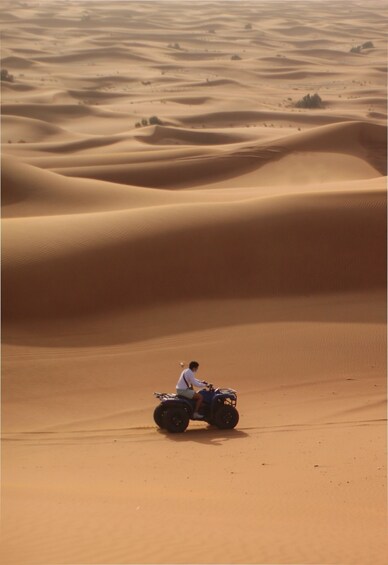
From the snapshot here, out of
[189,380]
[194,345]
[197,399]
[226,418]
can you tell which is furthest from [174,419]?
[194,345]

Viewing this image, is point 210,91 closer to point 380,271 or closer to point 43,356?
point 380,271

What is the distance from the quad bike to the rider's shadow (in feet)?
0.26

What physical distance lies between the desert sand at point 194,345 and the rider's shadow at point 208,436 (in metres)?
0.07

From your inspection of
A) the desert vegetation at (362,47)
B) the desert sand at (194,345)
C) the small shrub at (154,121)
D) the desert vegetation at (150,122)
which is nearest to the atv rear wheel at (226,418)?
the desert sand at (194,345)

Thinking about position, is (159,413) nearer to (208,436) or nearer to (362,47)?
(208,436)

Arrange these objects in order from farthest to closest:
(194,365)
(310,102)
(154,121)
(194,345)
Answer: (310,102)
(154,121)
(194,345)
(194,365)

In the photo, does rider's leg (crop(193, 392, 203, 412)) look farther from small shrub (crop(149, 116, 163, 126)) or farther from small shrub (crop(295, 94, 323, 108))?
small shrub (crop(295, 94, 323, 108))

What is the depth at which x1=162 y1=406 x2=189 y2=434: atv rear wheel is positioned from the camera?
38.5 feet

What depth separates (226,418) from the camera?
1193 centimetres

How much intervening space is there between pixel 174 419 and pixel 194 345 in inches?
148

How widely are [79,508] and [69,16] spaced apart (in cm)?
10857

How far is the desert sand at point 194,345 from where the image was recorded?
7559mm

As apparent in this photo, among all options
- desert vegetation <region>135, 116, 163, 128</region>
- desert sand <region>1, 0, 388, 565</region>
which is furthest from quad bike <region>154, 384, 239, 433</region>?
desert vegetation <region>135, 116, 163, 128</region>

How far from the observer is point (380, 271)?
18.7 metres
